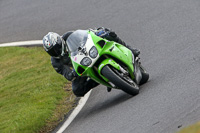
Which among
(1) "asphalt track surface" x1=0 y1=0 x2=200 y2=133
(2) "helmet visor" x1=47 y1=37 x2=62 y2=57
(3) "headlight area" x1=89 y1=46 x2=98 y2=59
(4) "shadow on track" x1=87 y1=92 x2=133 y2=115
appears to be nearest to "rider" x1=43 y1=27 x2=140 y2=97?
(2) "helmet visor" x1=47 y1=37 x2=62 y2=57

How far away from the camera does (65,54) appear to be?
33.8ft

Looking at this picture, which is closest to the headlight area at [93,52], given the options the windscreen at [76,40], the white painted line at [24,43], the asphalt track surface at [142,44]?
the windscreen at [76,40]

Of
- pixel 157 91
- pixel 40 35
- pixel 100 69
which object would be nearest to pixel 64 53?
pixel 100 69

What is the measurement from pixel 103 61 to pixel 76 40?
78 cm

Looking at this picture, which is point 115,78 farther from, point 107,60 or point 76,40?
point 76,40

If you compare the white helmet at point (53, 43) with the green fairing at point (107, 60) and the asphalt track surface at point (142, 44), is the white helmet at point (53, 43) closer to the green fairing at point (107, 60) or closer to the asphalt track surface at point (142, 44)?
the green fairing at point (107, 60)

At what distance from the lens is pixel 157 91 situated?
30.5 ft

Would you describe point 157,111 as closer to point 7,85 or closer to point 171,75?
point 171,75

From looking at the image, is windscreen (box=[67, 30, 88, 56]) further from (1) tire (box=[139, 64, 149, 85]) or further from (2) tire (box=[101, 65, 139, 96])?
(1) tire (box=[139, 64, 149, 85])

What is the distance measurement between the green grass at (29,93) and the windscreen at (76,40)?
1.42 meters

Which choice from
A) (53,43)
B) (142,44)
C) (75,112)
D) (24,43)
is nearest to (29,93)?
(75,112)

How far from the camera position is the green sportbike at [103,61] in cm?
937

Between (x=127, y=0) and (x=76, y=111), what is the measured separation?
701cm

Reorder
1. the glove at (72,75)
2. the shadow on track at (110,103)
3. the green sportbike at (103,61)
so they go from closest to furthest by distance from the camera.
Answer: the green sportbike at (103,61) < the shadow on track at (110,103) < the glove at (72,75)
